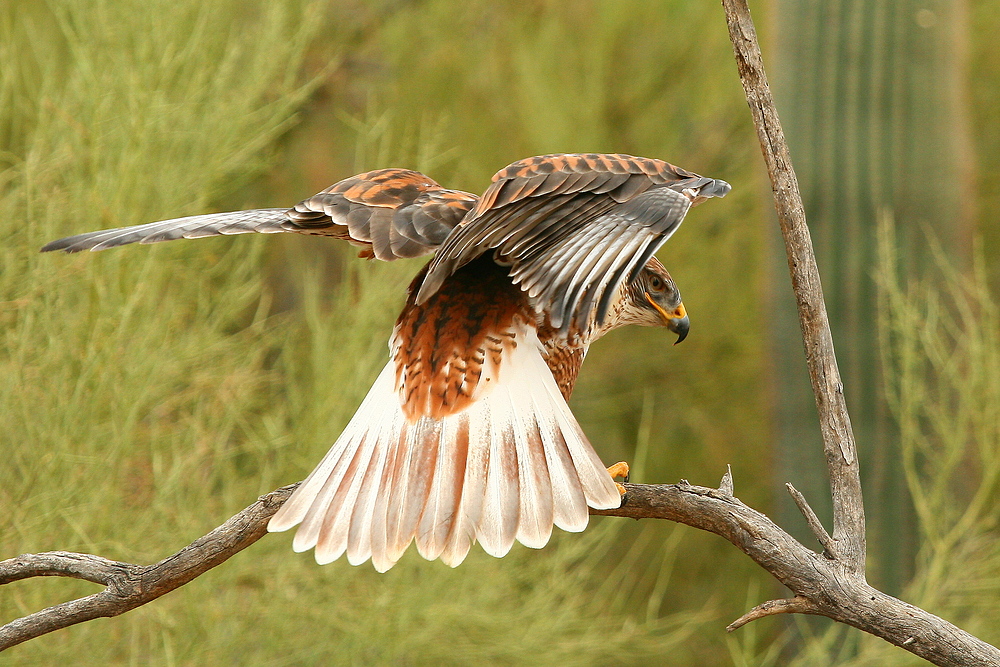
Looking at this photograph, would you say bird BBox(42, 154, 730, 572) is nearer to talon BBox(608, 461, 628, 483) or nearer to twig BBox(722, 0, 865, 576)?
twig BBox(722, 0, 865, 576)

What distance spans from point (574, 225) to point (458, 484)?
539mm

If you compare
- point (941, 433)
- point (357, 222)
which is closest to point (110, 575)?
point (357, 222)

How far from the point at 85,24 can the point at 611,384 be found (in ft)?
12.8

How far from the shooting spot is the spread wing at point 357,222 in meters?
2.06

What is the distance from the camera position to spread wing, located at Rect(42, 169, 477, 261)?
2.06 metres

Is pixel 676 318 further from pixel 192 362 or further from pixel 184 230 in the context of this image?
pixel 192 362

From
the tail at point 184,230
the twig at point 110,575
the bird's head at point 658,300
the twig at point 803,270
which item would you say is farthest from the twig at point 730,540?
the bird's head at point 658,300

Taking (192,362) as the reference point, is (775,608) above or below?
below

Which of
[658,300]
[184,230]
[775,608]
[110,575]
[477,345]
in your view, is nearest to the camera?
[775,608]

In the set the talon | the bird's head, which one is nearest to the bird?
the talon

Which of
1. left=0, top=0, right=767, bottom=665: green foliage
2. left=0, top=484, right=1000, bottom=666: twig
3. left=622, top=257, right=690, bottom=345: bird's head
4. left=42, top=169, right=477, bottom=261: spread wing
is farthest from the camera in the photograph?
left=0, top=0, right=767, bottom=665: green foliage

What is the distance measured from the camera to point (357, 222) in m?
2.14

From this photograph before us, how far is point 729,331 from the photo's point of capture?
22.2 ft

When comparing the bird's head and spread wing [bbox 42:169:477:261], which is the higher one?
spread wing [bbox 42:169:477:261]
